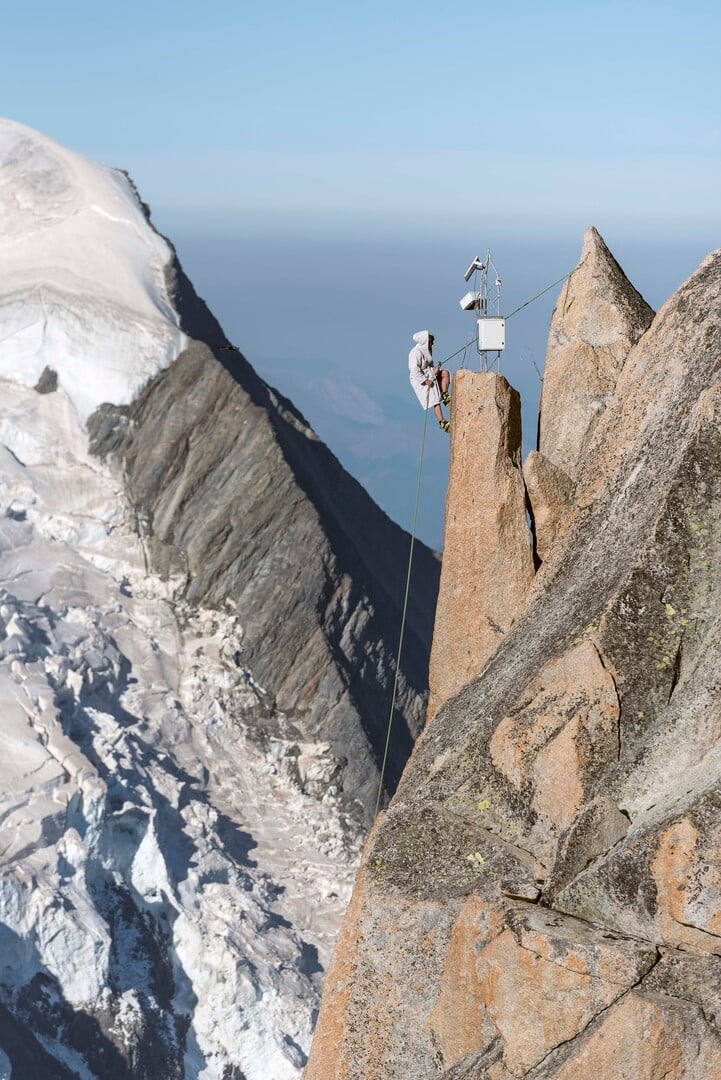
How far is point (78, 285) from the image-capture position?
61.2 metres

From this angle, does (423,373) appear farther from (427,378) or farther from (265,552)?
(265,552)

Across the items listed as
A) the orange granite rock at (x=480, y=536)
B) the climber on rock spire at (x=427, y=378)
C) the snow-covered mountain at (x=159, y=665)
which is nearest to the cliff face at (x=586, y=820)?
the orange granite rock at (x=480, y=536)

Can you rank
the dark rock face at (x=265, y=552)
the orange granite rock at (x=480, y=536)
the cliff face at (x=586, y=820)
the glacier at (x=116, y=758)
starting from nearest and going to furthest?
the cliff face at (x=586, y=820)
the orange granite rock at (x=480, y=536)
the glacier at (x=116, y=758)
the dark rock face at (x=265, y=552)

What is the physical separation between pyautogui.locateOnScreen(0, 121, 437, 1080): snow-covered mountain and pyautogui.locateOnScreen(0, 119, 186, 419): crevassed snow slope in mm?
119

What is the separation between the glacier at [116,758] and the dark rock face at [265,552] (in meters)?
1.03

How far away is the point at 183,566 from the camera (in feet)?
188

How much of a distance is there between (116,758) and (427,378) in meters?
28.8

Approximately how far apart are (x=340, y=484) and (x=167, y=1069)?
36.5m

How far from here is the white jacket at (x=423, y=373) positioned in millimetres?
23797

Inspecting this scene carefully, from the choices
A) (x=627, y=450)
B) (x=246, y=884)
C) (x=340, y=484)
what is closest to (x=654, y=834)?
(x=627, y=450)

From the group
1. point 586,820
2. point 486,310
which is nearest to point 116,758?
point 486,310

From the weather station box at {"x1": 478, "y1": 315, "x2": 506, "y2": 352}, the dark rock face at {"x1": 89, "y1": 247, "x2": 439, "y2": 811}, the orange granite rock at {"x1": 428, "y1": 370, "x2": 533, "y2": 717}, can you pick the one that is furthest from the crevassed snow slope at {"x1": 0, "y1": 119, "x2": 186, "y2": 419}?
the orange granite rock at {"x1": 428, "y1": 370, "x2": 533, "y2": 717}

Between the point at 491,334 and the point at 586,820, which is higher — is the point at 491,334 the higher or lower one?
the higher one

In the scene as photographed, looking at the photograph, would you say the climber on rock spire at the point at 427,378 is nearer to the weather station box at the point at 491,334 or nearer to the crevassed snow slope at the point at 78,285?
the weather station box at the point at 491,334
